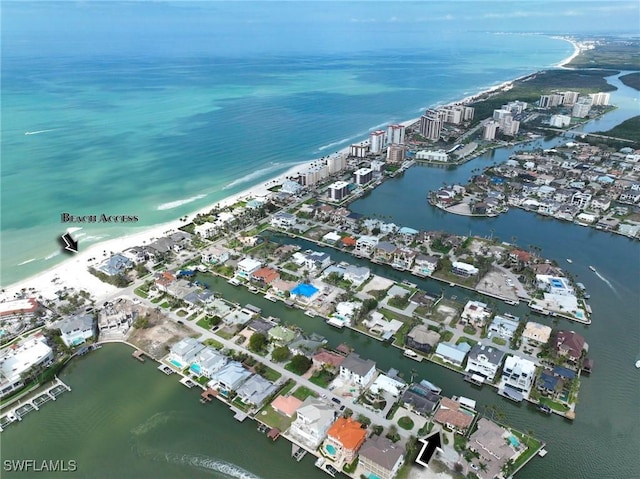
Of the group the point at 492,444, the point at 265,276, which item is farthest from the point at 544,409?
the point at 265,276

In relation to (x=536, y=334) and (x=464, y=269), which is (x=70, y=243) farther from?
(x=536, y=334)

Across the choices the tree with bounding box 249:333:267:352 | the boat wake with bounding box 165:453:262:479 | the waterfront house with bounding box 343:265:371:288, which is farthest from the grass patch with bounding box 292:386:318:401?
the waterfront house with bounding box 343:265:371:288

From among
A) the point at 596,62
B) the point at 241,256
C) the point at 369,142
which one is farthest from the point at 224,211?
the point at 596,62

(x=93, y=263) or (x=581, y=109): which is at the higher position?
(x=581, y=109)

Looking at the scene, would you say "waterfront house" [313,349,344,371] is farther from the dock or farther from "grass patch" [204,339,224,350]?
the dock

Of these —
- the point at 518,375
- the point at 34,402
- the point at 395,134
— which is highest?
the point at 395,134

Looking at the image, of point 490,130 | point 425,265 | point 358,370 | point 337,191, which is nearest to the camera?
point 358,370
